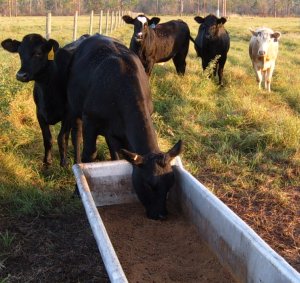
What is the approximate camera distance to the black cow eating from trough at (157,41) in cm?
908

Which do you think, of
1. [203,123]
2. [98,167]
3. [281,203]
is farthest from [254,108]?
[98,167]

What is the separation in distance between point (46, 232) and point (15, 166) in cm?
118

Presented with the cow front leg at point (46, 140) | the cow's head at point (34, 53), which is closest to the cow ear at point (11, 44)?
the cow's head at point (34, 53)

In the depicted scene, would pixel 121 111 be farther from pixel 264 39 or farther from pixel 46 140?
pixel 264 39

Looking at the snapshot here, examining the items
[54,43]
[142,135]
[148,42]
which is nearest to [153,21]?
[148,42]

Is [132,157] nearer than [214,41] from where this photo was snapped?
Yes

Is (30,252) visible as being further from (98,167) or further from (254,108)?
(254,108)

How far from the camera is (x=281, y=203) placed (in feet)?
15.1

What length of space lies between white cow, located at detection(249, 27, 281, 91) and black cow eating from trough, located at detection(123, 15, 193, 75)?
172cm

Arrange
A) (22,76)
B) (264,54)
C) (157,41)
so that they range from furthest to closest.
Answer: (157,41) < (264,54) < (22,76)

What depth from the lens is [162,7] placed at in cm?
8238

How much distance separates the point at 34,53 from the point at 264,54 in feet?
20.5

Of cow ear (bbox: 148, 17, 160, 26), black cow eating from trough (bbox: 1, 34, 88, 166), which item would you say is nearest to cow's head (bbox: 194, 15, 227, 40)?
cow ear (bbox: 148, 17, 160, 26)

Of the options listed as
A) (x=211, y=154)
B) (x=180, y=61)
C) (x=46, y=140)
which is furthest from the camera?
(x=180, y=61)
